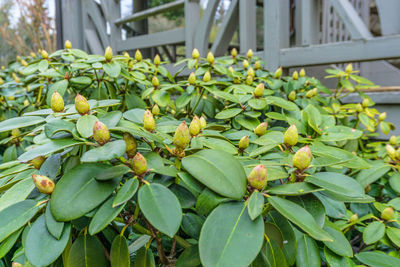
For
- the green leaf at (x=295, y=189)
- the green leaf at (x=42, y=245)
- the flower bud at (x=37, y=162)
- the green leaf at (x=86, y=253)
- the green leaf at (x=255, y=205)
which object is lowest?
the green leaf at (x=86, y=253)

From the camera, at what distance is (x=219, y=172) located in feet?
1.66

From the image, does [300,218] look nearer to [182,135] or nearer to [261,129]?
[182,135]

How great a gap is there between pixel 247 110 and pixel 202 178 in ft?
2.02

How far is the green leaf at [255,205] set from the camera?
0.46 m

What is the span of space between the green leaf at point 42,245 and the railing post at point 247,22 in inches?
78.2

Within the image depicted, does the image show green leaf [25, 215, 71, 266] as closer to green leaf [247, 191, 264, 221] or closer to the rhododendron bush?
the rhododendron bush

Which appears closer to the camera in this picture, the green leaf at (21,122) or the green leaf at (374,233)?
the green leaf at (21,122)

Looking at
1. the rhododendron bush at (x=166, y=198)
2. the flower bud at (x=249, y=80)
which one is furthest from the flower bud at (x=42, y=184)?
the flower bud at (x=249, y=80)

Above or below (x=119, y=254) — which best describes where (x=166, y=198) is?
above

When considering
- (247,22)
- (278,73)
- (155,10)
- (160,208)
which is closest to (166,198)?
(160,208)

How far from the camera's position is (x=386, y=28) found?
5.53 feet

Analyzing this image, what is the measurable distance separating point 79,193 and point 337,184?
0.46m

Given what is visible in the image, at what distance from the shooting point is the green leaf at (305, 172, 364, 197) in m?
0.51

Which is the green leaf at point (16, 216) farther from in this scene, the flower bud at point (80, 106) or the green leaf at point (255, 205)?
the green leaf at point (255, 205)
